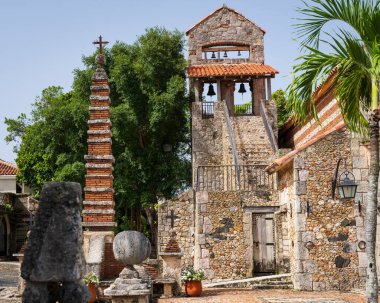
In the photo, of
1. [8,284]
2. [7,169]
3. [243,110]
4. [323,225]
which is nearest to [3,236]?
[7,169]

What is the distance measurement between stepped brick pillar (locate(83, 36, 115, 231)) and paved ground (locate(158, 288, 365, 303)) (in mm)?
3355

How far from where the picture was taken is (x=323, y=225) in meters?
14.5

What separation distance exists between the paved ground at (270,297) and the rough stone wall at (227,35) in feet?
51.5

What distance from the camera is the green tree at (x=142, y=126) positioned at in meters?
26.1

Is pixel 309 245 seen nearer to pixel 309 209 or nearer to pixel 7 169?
pixel 309 209

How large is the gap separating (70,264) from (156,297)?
342 inches

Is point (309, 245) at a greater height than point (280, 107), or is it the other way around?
point (280, 107)

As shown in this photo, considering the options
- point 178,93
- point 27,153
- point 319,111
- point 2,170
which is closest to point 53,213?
point 319,111

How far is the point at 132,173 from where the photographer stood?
2664 centimetres

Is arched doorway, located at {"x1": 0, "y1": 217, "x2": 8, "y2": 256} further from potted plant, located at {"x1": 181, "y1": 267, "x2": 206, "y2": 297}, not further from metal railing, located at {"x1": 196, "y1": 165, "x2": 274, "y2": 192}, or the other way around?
potted plant, located at {"x1": 181, "y1": 267, "x2": 206, "y2": 297}

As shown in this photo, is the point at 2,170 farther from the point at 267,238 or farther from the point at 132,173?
the point at 267,238

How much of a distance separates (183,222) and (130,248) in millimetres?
8153

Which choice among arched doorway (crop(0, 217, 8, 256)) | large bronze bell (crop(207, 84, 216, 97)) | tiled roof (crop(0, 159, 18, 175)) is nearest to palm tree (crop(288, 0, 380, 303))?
large bronze bell (crop(207, 84, 216, 97))

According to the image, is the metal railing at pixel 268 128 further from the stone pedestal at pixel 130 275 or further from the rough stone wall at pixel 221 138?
the stone pedestal at pixel 130 275
